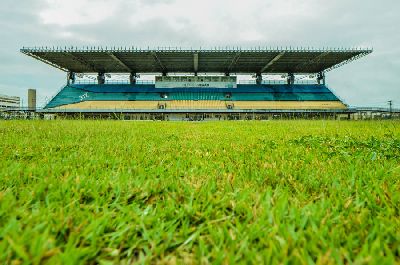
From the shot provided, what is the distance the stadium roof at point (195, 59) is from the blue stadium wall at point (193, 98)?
3324 mm

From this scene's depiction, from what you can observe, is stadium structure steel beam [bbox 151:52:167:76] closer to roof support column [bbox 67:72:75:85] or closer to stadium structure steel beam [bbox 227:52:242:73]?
stadium structure steel beam [bbox 227:52:242:73]

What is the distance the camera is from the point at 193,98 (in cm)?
4731

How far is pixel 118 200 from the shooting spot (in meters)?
1.35

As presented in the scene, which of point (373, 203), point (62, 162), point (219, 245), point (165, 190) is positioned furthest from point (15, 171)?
point (373, 203)

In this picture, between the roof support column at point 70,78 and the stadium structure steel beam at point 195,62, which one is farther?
the roof support column at point 70,78

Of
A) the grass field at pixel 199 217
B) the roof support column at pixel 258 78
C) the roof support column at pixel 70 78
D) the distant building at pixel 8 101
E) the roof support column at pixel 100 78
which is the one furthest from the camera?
the distant building at pixel 8 101

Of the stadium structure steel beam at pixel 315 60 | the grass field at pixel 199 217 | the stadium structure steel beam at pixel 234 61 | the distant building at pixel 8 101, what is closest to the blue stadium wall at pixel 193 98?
the stadium structure steel beam at pixel 234 61

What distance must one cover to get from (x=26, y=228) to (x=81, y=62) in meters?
48.0

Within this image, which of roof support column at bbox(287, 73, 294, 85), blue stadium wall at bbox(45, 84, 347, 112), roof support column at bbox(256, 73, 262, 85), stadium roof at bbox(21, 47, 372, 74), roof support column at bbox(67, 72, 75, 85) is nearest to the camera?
stadium roof at bbox(21, 47, 372, 74)

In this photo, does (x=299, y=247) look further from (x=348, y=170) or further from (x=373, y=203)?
(x=348, y=170)

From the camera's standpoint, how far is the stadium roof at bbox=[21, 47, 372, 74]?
39.1 metres

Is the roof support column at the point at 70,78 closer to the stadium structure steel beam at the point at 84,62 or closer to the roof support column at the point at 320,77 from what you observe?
the stadium structure steel beam at the point at 84,62

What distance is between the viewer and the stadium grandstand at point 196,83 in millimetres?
40469

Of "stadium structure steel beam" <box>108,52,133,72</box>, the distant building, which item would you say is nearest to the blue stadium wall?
"stadium structure steel beam" <box>108,52,133,72</box>
